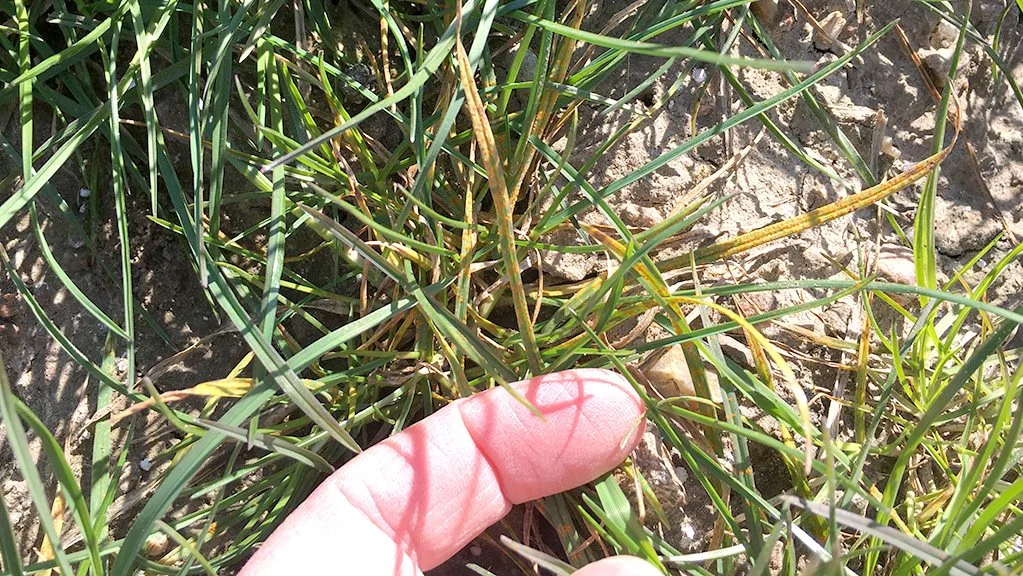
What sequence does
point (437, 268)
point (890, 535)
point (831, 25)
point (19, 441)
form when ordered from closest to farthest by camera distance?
point (19, 441) < point (890, 535) < point (437, 268) < point (831, 25)

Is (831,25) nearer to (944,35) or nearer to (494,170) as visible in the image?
(944,35)

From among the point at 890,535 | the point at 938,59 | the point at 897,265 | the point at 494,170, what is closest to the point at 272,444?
the point at 494,170

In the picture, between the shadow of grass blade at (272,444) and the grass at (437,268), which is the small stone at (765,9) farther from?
the shadow of grass blade at (272,444)

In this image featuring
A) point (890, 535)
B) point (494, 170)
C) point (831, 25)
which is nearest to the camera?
point (890, 535)

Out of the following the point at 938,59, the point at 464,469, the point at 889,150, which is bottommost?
the point at 464,469

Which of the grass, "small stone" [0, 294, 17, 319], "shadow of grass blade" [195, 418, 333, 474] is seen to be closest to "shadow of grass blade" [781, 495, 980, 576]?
the grass

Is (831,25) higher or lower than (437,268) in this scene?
higher

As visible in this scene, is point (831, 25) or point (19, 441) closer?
point (19, 441)
